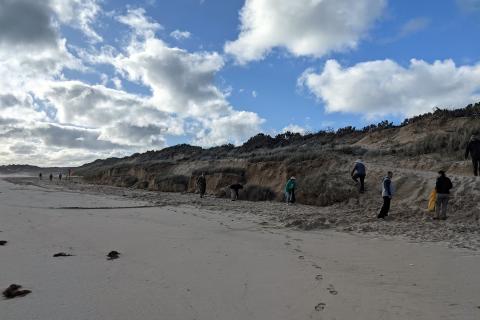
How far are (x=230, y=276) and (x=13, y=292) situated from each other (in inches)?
99.3

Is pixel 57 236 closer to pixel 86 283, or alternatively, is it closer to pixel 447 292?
pixel 86 283

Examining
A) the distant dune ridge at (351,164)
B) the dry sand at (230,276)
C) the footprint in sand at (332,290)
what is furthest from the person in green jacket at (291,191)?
the footprint in sand at (332,290)

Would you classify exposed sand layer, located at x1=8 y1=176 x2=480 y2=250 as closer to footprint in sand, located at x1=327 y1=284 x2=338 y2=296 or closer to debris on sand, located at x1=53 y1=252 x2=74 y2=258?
footprint in sand, located at x1=327 y1=284 x2=338 y2=296

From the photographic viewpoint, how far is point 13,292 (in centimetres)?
458

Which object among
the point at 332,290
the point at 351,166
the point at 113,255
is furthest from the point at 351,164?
the point at 332,290

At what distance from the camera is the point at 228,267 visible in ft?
20.0

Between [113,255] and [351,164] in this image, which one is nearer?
[113,255]

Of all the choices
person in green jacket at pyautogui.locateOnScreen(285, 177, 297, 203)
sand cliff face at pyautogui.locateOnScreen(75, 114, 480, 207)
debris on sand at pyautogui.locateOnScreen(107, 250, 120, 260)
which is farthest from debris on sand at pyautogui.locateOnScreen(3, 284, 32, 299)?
person in green jacket at pyautogui.locateOnScreen(285, 177, 297, 203)

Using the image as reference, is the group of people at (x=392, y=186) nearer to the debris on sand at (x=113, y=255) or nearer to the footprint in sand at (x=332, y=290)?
the footprint in sand at (x=332, y=290)

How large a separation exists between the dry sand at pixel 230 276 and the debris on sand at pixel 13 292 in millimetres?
Answer: 121

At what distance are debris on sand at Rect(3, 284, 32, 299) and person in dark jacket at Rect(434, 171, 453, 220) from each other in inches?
409

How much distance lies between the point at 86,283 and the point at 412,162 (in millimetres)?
Result: 16996

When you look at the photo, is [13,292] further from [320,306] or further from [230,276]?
[320,306]

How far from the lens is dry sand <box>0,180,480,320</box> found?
425 centimetres
